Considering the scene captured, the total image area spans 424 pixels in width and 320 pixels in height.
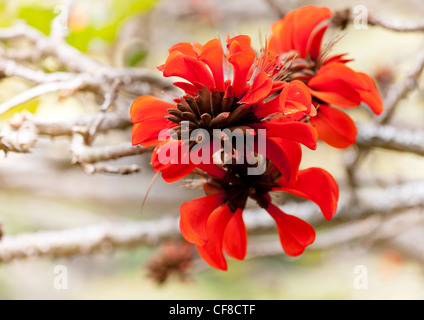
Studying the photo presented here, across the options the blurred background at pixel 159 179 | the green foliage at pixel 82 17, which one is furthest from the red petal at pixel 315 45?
the green foliage at pixel 82 17

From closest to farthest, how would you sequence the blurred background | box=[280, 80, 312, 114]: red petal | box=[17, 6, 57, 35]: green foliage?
box=[280, 80, 312, 114]: red petal < box=[17, 6, 57, 35]: green foliage < the blurred background

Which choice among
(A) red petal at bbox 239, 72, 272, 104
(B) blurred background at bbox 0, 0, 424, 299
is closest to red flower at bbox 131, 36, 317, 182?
(A) red petal at bbox 239, 72, 272, 104

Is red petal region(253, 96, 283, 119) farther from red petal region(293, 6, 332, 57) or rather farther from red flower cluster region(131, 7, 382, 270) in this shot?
red petal region(293, 6, 332, 57)

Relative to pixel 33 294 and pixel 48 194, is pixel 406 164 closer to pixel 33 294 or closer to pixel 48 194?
pixel 48 194

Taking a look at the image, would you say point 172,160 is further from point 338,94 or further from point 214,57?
point 338,94

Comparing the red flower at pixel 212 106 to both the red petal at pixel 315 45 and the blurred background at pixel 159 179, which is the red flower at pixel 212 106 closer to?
the red petal at pixel 315 45

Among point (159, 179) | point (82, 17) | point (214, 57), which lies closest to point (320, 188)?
point (214, 57)

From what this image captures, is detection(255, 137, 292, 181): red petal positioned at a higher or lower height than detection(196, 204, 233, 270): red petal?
higher
